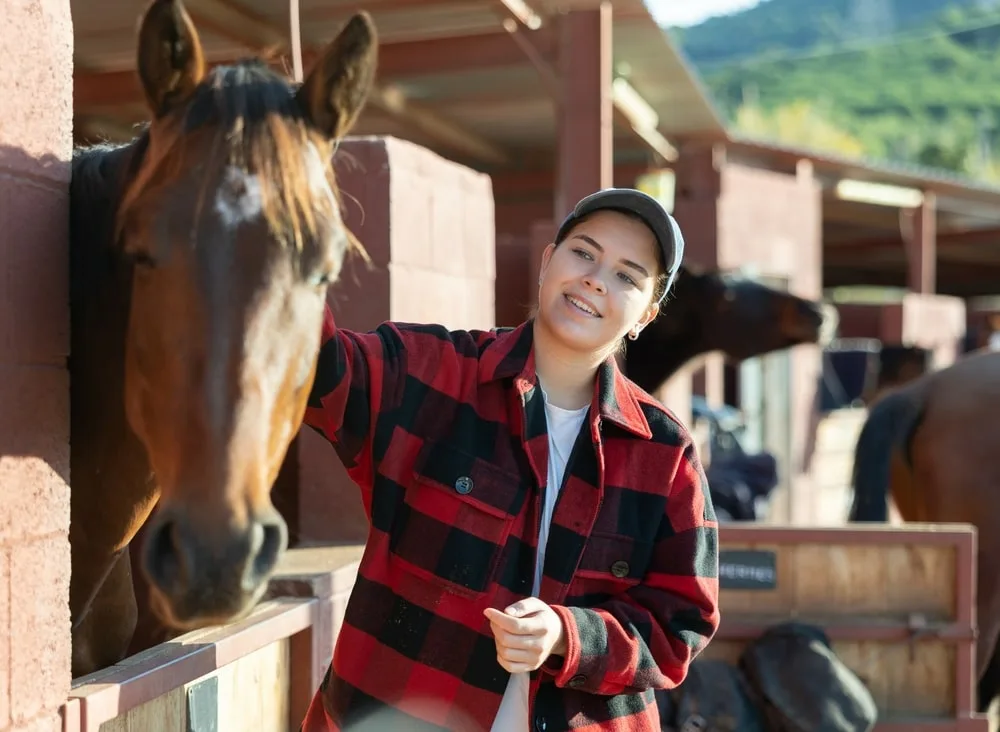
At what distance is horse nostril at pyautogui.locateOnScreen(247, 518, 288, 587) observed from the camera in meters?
1.44

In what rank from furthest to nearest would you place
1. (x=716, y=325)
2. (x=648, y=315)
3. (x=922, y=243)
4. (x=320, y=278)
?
(x=922, y=243)
(x=716, y=325)
(x=648, y=315)
(x=320, y=278)

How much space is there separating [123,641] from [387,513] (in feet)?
2.83

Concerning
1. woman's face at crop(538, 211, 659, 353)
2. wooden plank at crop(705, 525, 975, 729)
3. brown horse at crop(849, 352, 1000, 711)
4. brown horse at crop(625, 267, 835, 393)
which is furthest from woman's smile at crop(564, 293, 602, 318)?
brown horse at crop(625, 267, 835, 393)

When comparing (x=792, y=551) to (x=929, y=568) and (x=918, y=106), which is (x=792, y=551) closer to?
(x=929, y=568)

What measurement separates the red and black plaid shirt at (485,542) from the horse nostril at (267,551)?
15.5 inches

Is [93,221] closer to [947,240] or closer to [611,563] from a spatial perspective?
[611,563]

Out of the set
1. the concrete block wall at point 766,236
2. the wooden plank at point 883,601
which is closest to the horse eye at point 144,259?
the wooden plank at point 883,601

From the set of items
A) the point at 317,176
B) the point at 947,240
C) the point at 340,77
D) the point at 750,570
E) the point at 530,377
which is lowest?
the point at 750,570

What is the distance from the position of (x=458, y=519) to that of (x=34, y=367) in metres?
0.75

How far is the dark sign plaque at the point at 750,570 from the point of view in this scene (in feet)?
13.1

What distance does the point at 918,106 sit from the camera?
3767 inches

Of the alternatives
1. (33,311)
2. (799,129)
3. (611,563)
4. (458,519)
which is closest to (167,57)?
(33,311)

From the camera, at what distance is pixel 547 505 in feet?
6.32

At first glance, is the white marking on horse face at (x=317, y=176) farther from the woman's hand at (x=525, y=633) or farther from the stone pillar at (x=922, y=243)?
the stone pillar at (x=922, y=243)
